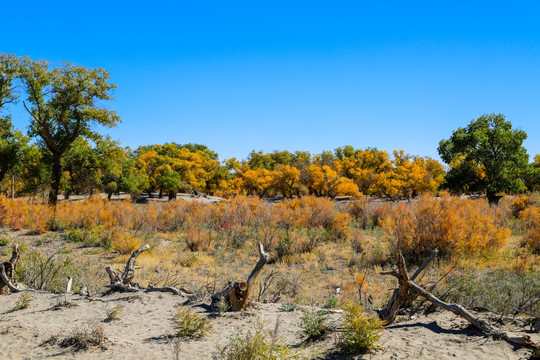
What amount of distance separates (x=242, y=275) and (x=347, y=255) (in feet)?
11.5

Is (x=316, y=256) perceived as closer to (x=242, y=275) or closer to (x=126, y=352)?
(x=242, y=275)

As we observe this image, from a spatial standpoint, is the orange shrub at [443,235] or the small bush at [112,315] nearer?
the small bush at [112,315]

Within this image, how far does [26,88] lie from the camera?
17.3 metres

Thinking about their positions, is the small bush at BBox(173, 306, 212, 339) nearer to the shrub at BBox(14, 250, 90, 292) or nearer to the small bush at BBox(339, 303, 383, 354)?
the small bush at BBox(339, 303, 383, 354)

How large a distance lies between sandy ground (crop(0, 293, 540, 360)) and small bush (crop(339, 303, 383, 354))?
9 centimetres

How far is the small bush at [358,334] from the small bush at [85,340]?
8.91 ft

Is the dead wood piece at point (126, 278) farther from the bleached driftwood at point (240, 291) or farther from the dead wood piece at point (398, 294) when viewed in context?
the dead wood piece at point (398, 294)

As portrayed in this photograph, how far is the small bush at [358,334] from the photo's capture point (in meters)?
3.67

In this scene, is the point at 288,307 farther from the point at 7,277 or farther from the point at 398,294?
the point at 7,277

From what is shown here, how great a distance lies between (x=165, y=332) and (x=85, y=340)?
0.87 metres

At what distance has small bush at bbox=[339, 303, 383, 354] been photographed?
3672 millimetres

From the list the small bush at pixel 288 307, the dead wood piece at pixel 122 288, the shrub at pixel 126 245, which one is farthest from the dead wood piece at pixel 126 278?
the shrub at pixel 126 245

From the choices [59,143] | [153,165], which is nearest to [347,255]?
[59,143]

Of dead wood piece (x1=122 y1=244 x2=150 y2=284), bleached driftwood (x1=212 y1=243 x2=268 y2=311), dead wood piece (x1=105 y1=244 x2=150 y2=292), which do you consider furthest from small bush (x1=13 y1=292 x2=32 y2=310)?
bleached driftwood (x1=212 y1=243 x2=268 y2=311)
